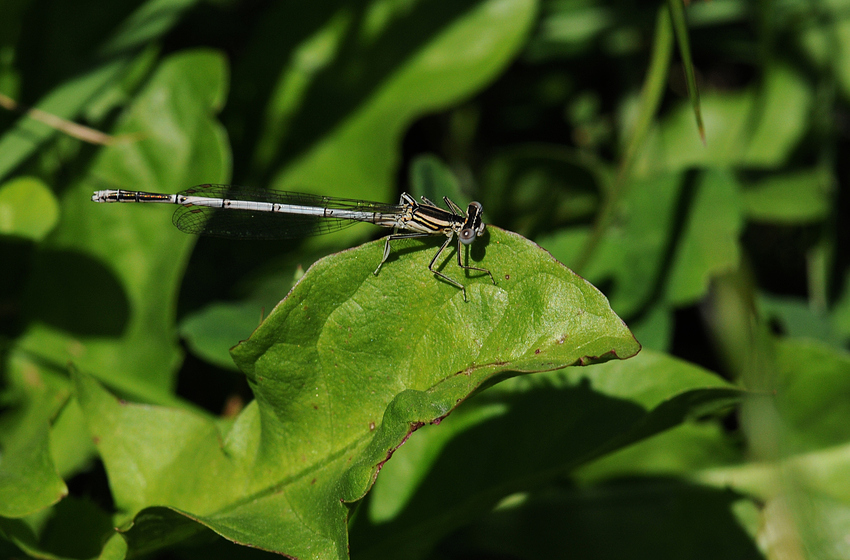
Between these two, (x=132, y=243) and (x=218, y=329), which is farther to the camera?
(x=132, y=243)

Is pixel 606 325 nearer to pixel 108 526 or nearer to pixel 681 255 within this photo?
pixel 108 526

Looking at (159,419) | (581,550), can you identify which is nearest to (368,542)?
(159,419)

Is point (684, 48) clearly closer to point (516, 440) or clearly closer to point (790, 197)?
point (516, 440)

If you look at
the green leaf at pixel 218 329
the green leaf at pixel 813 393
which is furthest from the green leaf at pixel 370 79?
the green leaf at pixel 813 393

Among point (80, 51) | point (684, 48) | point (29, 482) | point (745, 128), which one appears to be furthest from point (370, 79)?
point (29, 482)

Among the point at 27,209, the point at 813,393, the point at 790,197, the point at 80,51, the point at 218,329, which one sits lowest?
the point at 813,393

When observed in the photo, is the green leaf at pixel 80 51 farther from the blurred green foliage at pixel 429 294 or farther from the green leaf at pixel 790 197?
the green leaf at pixel 790 197

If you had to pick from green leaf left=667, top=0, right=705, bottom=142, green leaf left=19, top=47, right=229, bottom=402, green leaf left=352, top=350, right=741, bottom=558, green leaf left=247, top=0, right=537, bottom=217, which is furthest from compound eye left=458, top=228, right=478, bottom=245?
green leaf left=247, top=0, right=537, bottom=217

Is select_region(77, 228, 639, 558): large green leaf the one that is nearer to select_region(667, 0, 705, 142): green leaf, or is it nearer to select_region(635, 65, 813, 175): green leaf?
select_region(667, 0, 705, 142): green leaf
